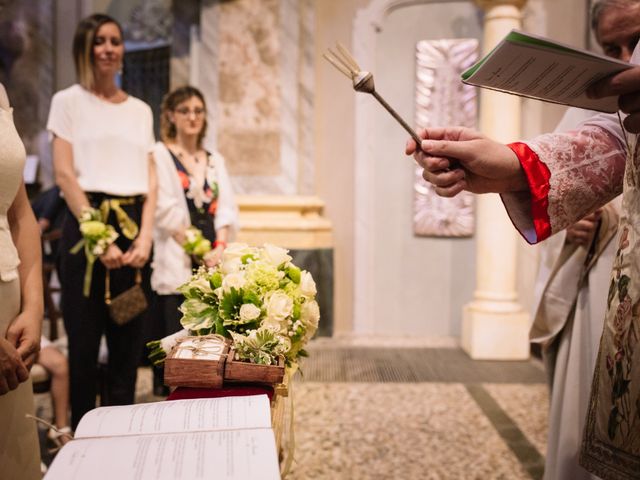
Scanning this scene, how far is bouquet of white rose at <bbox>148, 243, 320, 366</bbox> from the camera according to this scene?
135cm

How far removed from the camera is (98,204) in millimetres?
2975

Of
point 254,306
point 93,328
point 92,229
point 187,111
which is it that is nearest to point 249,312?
point 254,306

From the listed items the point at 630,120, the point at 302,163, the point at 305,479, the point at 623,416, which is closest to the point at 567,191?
the point at 630,120

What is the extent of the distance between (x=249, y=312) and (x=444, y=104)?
5.09 m

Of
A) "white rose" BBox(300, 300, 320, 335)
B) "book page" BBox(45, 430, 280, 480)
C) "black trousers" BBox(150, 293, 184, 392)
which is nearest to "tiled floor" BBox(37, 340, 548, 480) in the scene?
"black trousers" BBox(150, 293, 184, 392)

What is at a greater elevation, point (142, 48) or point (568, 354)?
point (142, 48)

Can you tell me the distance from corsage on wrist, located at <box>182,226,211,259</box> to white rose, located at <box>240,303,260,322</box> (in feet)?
7.06

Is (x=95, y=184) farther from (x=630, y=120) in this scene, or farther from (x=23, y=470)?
(x=630, y=120)

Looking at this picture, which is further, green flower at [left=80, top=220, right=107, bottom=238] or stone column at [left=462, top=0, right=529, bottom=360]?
stone column at [left=462, top=0, right=529, bottom=360]

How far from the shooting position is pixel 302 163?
6.13m

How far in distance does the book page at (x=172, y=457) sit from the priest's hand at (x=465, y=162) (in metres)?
0.68

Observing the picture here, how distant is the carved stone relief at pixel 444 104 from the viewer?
19.8ft

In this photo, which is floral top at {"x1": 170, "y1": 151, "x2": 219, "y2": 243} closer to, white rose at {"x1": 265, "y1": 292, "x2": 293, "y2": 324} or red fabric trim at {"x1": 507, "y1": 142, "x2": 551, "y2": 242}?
white rose at {"x1": 265, "y1": 292, "x2": 293, "y2": 324}

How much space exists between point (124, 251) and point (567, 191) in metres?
2.26
